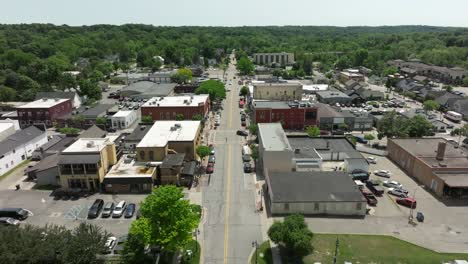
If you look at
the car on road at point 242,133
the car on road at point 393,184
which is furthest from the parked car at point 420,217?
the car on road at point 242,133

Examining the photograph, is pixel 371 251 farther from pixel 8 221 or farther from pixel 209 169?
pixel 8 221

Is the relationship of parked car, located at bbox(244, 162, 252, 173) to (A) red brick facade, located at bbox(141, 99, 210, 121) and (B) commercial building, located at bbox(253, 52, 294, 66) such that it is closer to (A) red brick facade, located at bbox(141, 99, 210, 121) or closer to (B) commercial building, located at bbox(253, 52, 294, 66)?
(A) red brick facade, located at bbox(141, 99, 210, 121)

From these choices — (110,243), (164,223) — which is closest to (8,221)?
(110,243)

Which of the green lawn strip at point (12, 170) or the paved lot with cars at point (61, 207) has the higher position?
the green lawn strip at point (12, 170)

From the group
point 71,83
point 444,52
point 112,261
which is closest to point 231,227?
point 112,261

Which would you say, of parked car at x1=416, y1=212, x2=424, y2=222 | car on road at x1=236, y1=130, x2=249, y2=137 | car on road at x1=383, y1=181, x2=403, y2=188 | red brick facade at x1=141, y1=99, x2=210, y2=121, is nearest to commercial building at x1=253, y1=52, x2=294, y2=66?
red brick facade at x1=141, y1=99, x2=210, y2=121

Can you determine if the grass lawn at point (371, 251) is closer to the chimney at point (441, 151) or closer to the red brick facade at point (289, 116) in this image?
the chimney at point (441, 151)
